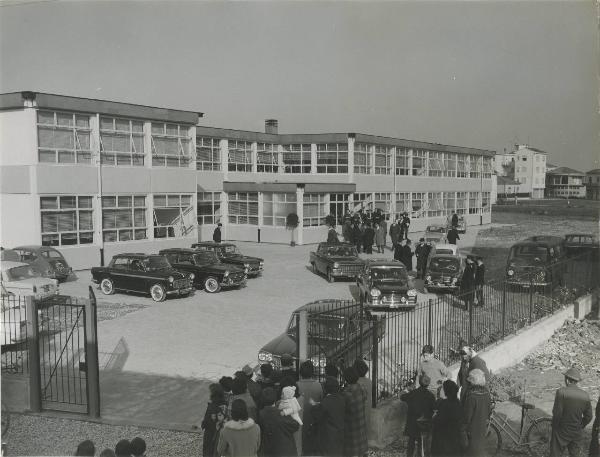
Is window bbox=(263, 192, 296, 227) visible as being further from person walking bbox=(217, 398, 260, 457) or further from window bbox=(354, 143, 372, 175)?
person walking bbox=(217, 398, 260, 457)

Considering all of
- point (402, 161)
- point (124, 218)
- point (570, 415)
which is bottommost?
point (570, 415)

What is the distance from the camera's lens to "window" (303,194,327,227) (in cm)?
3353

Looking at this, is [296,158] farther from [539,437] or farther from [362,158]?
[539,437]

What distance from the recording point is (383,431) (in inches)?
334

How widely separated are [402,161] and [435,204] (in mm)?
5961

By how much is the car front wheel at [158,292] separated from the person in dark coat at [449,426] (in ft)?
41.8

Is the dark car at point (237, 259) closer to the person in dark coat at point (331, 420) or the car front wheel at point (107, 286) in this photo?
the car front wheel at point (107, 286)

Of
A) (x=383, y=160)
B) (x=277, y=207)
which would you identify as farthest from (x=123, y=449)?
(x=383, y=160)

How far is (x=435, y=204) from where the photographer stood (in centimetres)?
4753

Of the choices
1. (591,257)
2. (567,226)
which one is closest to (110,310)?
(591,257)

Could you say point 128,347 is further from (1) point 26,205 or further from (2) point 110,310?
(1) point 26,205

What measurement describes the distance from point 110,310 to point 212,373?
6.87 metres

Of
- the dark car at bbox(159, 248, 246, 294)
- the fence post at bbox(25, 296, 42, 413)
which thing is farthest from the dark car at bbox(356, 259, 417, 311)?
the fence post at bbox(25, 296, 42, 413)

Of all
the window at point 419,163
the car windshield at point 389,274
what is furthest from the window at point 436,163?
the car windshield at point 389,274
